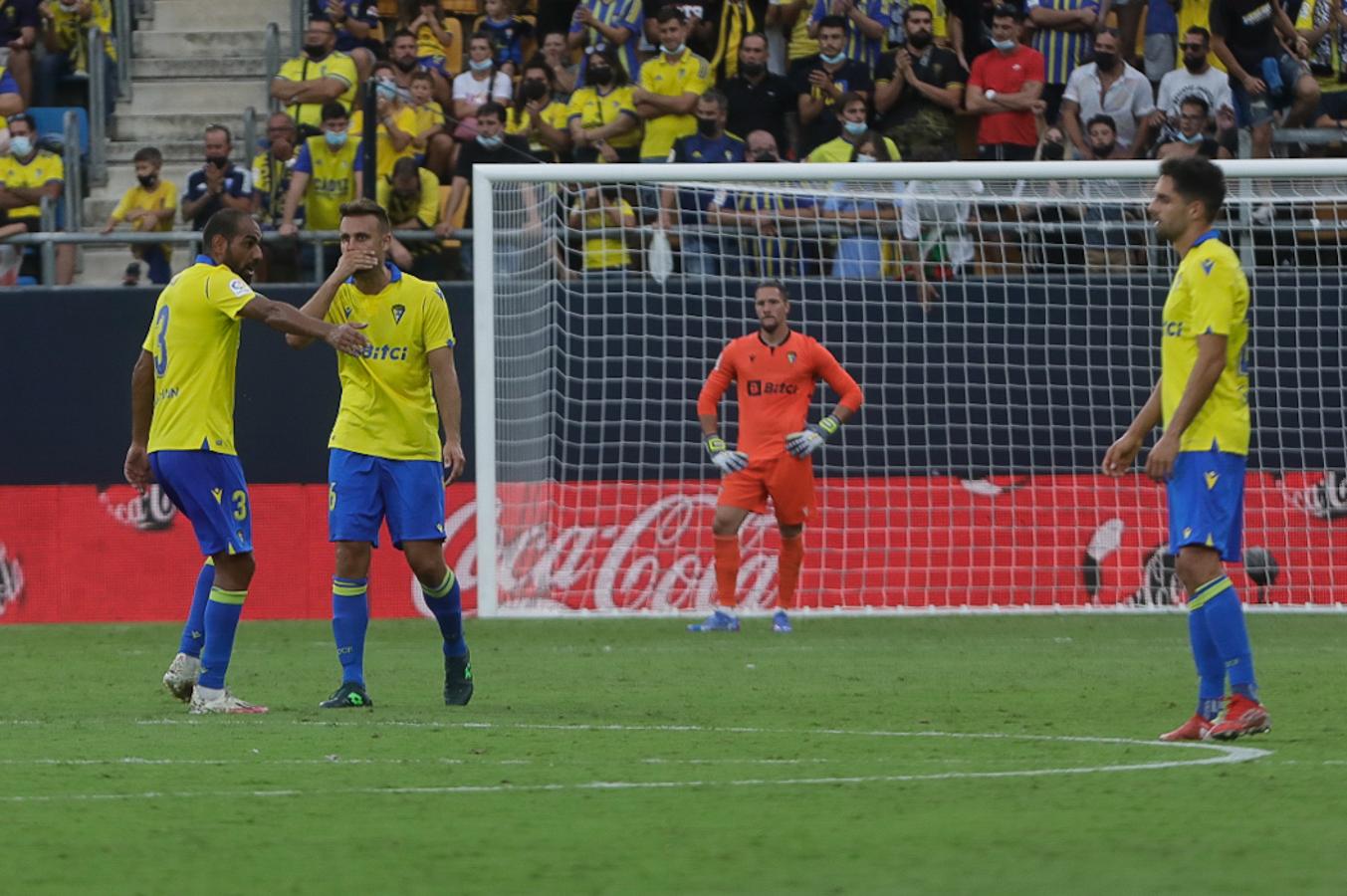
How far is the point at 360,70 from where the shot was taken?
62.7 feet

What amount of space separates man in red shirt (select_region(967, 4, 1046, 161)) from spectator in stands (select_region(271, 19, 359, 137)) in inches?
210

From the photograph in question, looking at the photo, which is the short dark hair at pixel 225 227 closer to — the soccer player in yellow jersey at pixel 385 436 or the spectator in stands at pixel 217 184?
the soccer player in yellow jersey at pixel 385 436

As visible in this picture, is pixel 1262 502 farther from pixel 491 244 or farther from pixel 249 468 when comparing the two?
pixel 249 468

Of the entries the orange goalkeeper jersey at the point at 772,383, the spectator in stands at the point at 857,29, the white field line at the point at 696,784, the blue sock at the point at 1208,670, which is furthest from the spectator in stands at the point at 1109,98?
the white field line at the point at 696,784

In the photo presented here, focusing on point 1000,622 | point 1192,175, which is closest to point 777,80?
point 1000,622

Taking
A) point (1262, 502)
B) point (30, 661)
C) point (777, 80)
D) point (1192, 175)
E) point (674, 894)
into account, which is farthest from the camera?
point (777, 80)

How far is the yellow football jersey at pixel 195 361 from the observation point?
9570mm

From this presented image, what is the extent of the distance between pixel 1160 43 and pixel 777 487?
603cm

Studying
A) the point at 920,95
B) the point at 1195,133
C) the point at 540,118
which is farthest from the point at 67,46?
the point at 1195,133

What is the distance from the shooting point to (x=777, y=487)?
1498 centimetres

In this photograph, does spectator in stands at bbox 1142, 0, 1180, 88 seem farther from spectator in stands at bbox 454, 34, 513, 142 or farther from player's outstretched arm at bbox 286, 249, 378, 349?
player's outstretched arm at bbox 286, 249, 378, 349

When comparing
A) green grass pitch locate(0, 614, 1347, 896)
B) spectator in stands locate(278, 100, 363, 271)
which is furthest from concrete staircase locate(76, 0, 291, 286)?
green grass pitch locate(0, 614, 1347, 896)

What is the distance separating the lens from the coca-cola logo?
16.2m

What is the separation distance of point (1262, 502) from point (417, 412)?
8564 mm
